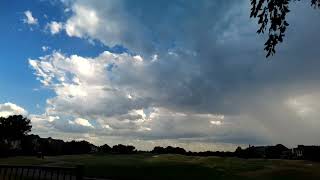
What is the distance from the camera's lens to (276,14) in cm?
1576

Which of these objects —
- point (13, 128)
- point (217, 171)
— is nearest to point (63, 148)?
point (13, 128)

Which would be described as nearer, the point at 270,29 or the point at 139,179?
the point at 270,29

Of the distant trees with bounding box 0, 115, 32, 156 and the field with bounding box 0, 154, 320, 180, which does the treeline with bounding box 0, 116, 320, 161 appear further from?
the field with bounding box 0, 154, 320, 180

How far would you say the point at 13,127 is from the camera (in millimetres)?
172625

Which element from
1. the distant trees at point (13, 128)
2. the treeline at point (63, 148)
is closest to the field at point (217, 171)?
the treeline at point (63, 148)

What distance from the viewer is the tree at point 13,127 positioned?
171m

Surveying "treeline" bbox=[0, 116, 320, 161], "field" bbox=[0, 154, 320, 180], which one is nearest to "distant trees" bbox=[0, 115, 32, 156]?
"treeline" bbox=[0, 116, 320, 161]

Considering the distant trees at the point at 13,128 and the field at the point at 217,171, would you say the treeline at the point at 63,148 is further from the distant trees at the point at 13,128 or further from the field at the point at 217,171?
the field at the point at 217,171

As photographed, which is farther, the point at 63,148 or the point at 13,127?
the point at 63,148

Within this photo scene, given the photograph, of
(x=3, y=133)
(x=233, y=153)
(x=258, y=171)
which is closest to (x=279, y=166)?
(x=258, y=171)

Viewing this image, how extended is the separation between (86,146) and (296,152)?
8941 centimetres

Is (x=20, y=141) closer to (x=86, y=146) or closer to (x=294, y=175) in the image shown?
(x=86, y=146)

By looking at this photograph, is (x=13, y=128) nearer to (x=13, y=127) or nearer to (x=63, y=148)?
(x=13, y=127)

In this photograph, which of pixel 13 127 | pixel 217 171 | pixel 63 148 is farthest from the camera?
pixel 63 148
